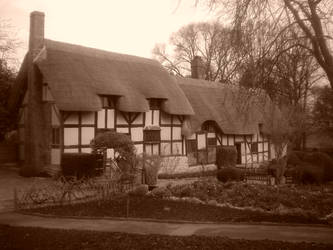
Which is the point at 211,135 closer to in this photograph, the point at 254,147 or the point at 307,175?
the point at 254,147

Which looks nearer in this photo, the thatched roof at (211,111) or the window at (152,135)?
the window at (152,135)

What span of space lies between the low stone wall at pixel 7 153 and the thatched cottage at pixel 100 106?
1613mm

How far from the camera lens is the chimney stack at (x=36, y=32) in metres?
24.7

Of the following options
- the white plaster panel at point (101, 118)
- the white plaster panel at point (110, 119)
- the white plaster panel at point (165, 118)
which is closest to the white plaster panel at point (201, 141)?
the white plaster panel at point (165, 118)

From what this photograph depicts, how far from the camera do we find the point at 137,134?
1023 inches

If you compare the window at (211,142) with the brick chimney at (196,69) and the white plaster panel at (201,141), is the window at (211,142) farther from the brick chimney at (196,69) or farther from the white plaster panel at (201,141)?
the brick chimney at (196,69)

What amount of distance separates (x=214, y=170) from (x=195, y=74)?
13.8 meters

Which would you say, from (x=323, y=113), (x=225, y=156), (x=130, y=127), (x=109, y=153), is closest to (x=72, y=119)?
(x=109, y=153)

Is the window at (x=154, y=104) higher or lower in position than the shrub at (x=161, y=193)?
higher

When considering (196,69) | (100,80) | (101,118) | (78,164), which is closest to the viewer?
(78,164)

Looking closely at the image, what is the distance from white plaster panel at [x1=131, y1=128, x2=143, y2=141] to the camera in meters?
25.7

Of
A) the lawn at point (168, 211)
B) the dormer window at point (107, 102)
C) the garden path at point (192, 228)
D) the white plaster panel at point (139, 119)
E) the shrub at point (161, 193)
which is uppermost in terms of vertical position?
the dormer window at point (107, 102)

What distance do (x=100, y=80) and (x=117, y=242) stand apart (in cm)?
1642

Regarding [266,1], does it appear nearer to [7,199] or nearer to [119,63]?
[7,199]
